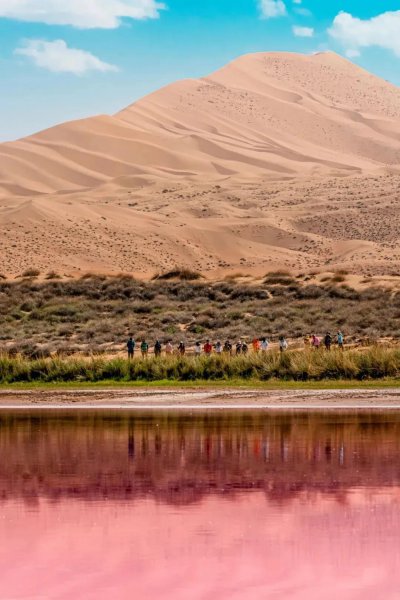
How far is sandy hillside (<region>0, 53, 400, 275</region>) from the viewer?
3319 inches

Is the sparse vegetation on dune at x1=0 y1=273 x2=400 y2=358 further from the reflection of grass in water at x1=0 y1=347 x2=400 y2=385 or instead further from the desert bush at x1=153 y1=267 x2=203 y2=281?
the reflection of grass in water at x1=0 y1=347 x2=400 y2=385

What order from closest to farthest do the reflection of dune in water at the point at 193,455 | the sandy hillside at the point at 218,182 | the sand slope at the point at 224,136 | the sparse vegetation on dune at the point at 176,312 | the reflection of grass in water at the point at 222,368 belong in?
the reflection of dune in water at the point at 193,455, the reflection of grass in water at the point at 222,368, the sparse vegetation on dune at the point at 176,312, the sandy hillside at the point at 218,182, the sand slope at the point at 224,136

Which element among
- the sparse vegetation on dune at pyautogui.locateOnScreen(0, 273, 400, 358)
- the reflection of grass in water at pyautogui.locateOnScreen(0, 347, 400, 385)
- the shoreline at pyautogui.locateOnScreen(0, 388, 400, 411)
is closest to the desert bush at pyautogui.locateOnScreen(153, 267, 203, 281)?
the sparse vegetation on dune at pyautogui.locateOnScreen(0, 273, 400, 358)

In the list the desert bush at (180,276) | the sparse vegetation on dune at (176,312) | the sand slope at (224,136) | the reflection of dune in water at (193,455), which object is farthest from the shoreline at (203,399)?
the sand slope at (224,136)

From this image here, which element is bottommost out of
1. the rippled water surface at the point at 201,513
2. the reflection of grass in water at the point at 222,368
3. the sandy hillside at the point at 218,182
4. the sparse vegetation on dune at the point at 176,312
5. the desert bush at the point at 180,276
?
the rippled water surface at the point at 201,513

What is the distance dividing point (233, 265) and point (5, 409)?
187 feet

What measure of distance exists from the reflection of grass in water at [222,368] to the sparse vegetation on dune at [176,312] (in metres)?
6.85

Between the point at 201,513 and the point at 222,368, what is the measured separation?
58.5 feet

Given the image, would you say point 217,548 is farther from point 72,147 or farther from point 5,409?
point 72,147

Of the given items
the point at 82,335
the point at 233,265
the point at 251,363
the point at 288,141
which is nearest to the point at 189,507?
the point at 251,363

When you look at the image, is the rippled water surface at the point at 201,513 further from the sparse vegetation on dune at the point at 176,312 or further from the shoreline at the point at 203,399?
the sparse vegetation on dune at the point at 176,312

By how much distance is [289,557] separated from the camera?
10.2m

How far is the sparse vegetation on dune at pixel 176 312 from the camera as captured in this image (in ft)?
140

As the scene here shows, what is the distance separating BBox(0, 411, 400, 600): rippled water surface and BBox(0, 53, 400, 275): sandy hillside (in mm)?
55841
